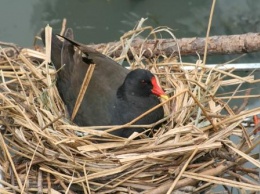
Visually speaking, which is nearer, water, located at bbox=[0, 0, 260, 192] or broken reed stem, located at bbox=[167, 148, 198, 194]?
broken reed stem, located at bbox=[167, 148, 198, 194]

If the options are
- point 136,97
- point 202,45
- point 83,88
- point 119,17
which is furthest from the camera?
point 119,17

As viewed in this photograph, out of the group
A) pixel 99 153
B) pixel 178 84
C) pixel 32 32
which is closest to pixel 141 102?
pixel 178 84

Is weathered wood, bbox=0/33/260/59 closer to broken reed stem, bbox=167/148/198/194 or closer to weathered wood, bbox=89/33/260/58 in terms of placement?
weathered wood, bbox=89/33/260/58

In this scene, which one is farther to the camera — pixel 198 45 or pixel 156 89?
pixel 198 45

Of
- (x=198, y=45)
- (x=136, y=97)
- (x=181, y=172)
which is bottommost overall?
(x=181, y=172)

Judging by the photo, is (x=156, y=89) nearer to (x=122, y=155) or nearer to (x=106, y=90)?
(x=106, y=90)

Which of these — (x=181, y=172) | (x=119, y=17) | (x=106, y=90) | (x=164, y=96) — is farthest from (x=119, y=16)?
(x=181, y=172)

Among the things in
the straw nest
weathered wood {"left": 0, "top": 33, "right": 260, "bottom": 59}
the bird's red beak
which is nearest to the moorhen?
the bird's red beak

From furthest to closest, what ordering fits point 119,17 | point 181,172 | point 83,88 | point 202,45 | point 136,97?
point 119,17, point 202,45, point 136,97, point 83,88, point 181,172

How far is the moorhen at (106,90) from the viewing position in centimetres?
268

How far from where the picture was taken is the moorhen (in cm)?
268

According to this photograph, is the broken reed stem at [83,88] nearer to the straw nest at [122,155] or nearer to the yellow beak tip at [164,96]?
the straw nest at [122,155]

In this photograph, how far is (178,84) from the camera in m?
2.78

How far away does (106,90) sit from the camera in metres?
2.79
